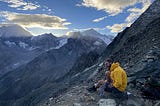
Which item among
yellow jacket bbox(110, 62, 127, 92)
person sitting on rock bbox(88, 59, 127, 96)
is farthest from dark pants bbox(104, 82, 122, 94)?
yellow jacket bbox(110, 62, 127, 92)

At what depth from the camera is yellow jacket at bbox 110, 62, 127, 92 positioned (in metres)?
16.7

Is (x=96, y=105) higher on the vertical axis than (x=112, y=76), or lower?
lower

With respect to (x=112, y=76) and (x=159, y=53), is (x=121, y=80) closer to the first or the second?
(x=112, y=76)

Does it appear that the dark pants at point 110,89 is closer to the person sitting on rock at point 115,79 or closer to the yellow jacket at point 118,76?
the person sitting on rock at point 115,79

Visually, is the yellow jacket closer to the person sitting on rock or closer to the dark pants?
the person sitting on rock

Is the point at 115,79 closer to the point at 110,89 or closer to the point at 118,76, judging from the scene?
the point at 118,76

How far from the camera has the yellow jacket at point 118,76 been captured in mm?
16656

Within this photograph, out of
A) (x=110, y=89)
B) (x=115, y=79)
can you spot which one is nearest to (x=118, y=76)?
(x=115, y=79)

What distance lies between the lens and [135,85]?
20.4 meters

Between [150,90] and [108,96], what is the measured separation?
2.58 meters

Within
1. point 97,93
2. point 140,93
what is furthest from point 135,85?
point 97,93

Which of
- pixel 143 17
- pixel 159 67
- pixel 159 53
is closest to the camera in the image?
pixel 159 67

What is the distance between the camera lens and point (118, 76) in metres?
16.7

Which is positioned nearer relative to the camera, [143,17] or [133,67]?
[133,67]
